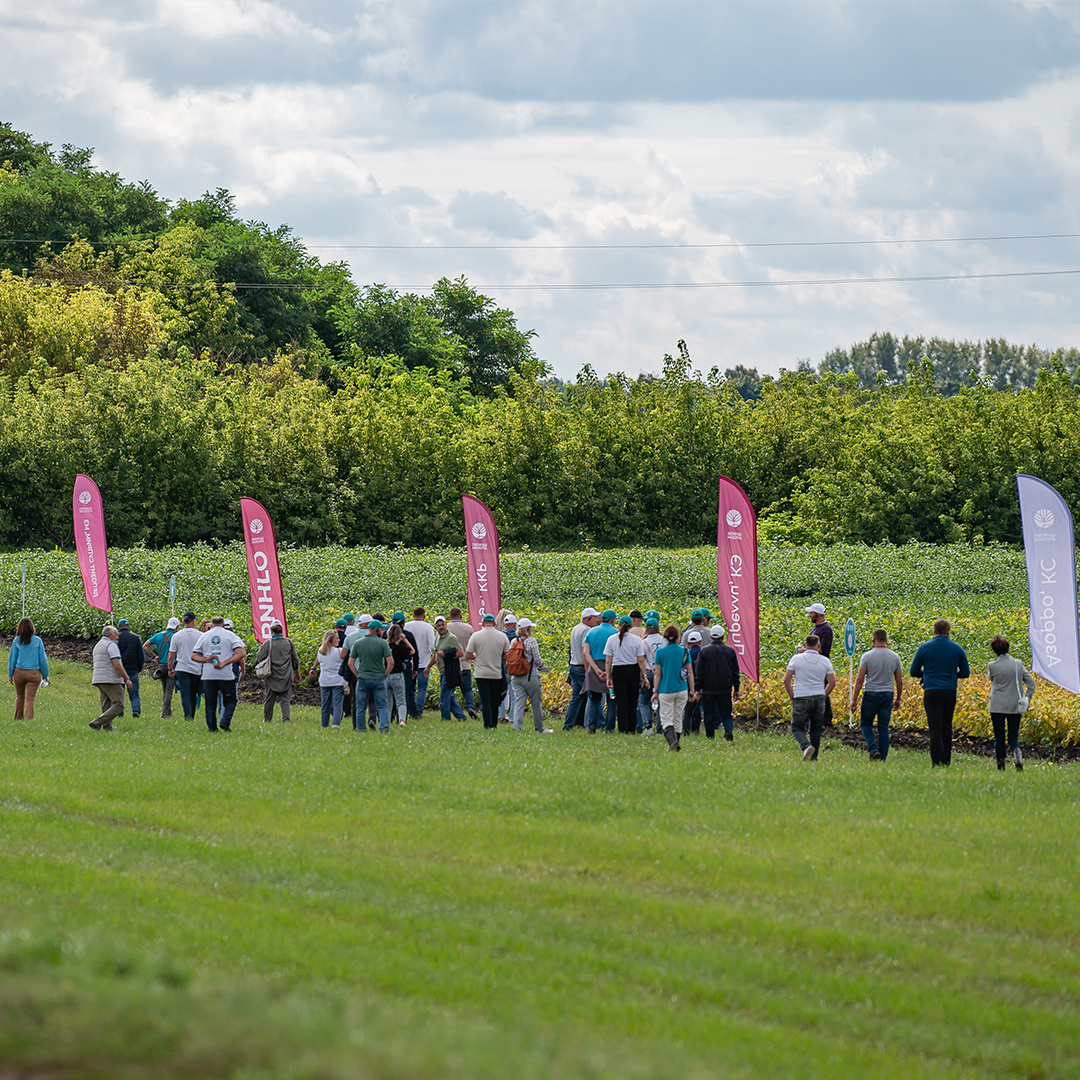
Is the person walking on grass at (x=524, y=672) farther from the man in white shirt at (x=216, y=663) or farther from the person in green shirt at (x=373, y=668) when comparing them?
the man in white shirt at (x=216, y=663)

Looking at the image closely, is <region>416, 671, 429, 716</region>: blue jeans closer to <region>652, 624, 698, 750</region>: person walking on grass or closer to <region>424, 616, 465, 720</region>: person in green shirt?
<region>424, 616, 465, 720</region>: person in green shirt

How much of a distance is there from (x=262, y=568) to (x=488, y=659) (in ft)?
23.3

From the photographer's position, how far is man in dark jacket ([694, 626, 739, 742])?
55.3 ft

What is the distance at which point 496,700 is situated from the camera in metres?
18.2

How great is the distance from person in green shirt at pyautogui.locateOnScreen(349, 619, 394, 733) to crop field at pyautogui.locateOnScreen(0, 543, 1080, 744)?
15.7 feet

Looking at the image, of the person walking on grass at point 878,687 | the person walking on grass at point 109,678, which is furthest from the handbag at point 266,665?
the person walking on grass at point 878,687

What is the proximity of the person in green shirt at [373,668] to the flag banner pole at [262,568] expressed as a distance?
5560 millimetres

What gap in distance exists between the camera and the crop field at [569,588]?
25.2 m

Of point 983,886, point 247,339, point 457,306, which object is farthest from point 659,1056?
point 457,306

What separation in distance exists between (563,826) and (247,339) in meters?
65.3

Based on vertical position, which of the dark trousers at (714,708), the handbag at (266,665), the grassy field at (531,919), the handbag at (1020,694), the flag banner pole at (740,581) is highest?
the flag banner pole at (740,581)

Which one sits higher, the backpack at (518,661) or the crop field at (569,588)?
the crop field at (569,588)

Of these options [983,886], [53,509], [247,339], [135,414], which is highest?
[247,339]

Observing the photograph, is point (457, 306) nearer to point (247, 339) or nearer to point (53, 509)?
point (247, 339)
